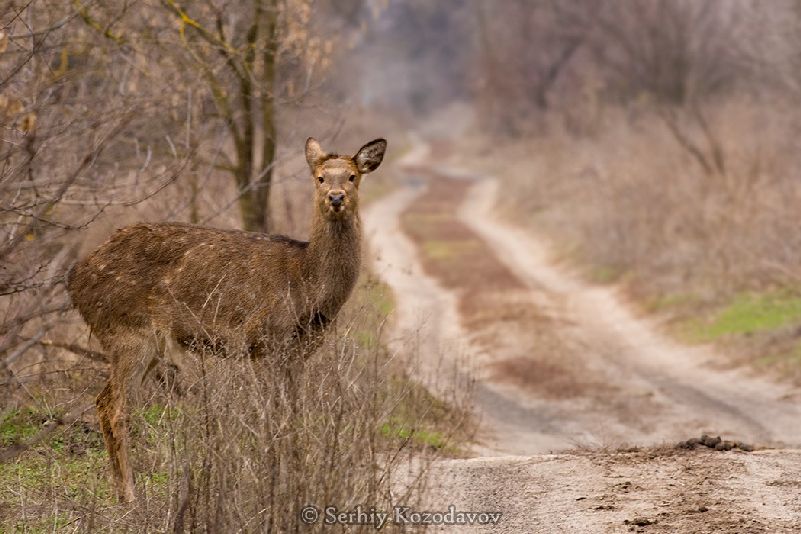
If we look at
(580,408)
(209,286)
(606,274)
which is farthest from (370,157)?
(606,274)

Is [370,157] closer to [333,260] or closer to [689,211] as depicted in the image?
[333,260]

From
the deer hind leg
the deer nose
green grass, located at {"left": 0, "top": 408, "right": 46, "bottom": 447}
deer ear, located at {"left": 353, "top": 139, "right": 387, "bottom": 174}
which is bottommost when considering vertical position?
green grass, located at {"left": 0, "top": 408, "right": 46, "bottom": 447}

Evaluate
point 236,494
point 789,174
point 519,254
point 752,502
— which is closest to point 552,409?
point 752,502

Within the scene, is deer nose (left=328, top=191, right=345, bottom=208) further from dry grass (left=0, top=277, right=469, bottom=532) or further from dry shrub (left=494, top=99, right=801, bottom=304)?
dry shrub (left=494, top=99, right=801, bottom=304)

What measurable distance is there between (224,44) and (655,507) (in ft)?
22.6

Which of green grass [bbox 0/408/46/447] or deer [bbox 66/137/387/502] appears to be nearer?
deer [bbox 66/137/387/502]

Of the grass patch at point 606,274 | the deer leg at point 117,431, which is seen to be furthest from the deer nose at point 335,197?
the grass patch at point 606,274

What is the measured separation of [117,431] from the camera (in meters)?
8.16

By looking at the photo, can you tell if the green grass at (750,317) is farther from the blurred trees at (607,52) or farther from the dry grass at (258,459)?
the dry grass at (258,459)

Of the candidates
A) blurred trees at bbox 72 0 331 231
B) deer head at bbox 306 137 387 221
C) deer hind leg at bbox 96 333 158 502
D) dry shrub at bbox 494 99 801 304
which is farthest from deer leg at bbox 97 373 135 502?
dry shrub at bbox 494 99 801 304

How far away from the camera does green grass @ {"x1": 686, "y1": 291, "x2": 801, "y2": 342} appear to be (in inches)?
691

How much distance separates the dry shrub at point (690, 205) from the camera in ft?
66.8

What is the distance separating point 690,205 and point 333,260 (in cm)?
1673

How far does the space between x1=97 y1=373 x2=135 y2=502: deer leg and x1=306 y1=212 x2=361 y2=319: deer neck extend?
1.56 meters
